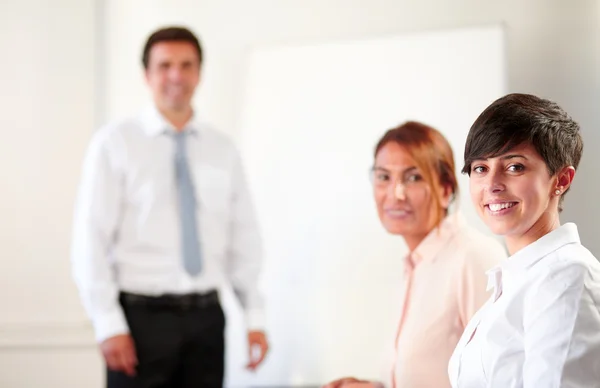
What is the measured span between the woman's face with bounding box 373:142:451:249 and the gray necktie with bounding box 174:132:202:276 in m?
1.32

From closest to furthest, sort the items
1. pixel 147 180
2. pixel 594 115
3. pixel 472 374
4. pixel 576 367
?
pixel 576 367 < pixel 472 374 < pixel 594 115 < pixel 147 180

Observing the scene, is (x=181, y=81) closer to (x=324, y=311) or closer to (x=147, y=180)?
(x=147, y=180)

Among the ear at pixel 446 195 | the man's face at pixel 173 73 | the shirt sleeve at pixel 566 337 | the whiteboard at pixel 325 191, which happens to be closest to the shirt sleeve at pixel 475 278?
the ear at pixel 446 195

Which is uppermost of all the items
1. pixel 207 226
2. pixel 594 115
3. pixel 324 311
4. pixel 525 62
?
pixel 525 62

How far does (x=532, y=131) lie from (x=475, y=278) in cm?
38

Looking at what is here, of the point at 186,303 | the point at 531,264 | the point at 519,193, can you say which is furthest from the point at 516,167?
the point at 186,303

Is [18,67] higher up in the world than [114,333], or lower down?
higher up

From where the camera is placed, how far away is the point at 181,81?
9.74 feet

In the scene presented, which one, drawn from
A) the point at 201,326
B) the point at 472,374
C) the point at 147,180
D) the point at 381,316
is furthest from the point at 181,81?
the point at 472,374

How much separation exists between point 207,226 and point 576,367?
6.49 ft

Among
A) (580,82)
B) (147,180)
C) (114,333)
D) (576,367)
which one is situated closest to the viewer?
(576,367)

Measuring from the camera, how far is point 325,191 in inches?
127

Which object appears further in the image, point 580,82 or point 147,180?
point 147,180

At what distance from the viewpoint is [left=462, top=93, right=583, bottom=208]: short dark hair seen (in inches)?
47.6
